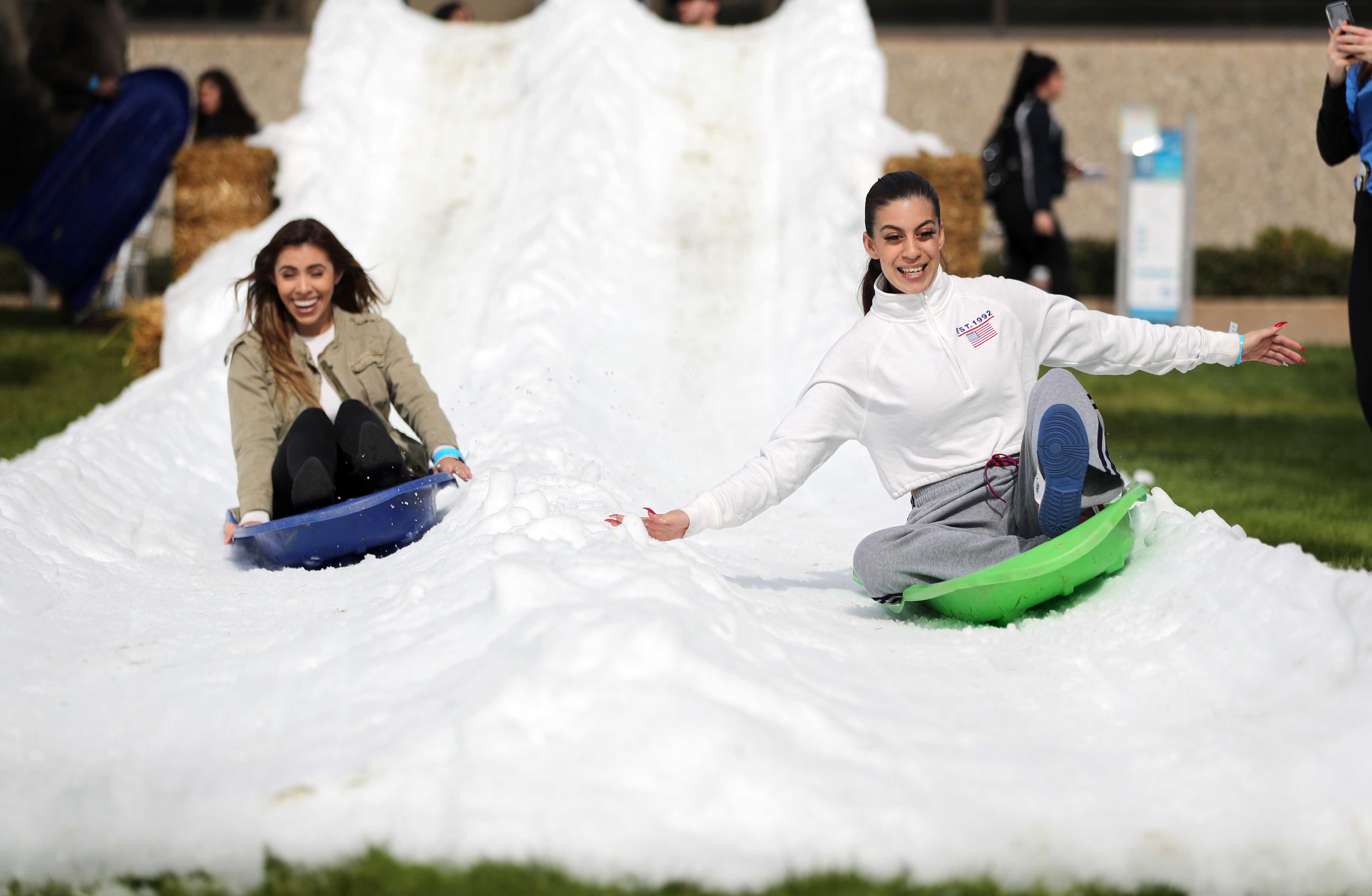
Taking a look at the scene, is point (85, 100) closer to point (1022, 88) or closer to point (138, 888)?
point (1022, 88)

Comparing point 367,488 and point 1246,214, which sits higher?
point 1246,214

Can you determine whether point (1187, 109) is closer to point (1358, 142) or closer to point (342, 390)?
point (1358, 142)

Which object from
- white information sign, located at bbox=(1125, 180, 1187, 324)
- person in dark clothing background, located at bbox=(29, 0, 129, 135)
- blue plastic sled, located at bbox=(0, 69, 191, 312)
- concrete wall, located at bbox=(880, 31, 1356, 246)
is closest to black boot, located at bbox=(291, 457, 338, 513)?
blue plastic sled, located at bbox=(0, 69, 191, 312)

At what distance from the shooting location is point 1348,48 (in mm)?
4148

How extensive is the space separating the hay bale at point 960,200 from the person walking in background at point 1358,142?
2.95m

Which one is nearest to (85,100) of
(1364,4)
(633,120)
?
(633,120)

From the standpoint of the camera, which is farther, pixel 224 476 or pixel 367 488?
pixel 224 476

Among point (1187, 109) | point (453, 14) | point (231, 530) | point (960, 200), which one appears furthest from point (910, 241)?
point (1187, 109)

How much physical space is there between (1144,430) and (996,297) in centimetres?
439

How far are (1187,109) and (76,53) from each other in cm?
1095

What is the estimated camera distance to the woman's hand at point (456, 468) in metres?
4.18

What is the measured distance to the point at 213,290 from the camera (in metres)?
7.39

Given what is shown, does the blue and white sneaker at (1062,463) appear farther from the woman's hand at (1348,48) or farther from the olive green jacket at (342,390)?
the olive green jacket at (342,390)

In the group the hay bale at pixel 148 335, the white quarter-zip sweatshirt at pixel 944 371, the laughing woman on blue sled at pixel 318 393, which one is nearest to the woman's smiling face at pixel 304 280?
the laughing woman on blue sled at pixel 318 393
